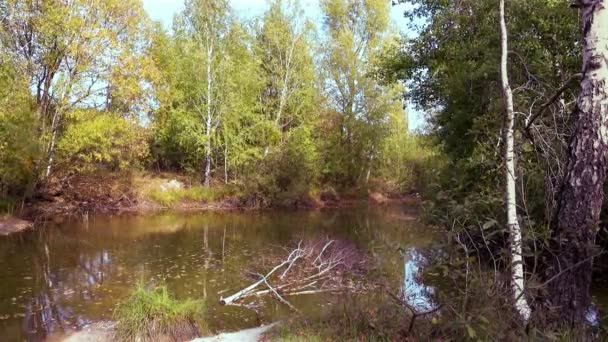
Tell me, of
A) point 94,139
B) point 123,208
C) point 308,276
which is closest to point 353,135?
point 123,208

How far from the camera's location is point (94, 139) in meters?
26.4

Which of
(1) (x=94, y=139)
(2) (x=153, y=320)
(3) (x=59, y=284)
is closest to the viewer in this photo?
(2) (x=153, y=320)

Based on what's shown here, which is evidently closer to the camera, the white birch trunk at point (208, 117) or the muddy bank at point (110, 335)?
the muddy bank at point (110, 335)

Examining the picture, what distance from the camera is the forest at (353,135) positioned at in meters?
5.50

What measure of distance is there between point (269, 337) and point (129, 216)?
2217cm

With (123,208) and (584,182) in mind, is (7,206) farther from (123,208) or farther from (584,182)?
(584,182)

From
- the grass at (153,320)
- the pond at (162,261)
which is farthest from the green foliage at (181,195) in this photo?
the grass at (153,320)

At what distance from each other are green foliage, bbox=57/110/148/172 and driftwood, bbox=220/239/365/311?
15623mm

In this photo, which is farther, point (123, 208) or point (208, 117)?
point (208, 117)

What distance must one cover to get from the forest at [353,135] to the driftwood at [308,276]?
124 millimetres

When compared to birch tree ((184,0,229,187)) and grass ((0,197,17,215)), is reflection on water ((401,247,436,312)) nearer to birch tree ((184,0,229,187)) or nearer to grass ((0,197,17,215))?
grass ((0,197,17,215))

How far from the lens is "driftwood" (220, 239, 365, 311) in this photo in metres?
11.6

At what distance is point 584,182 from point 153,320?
6768 millimetres

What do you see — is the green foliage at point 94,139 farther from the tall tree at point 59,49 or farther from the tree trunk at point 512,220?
the tree trunk at point 512,220
